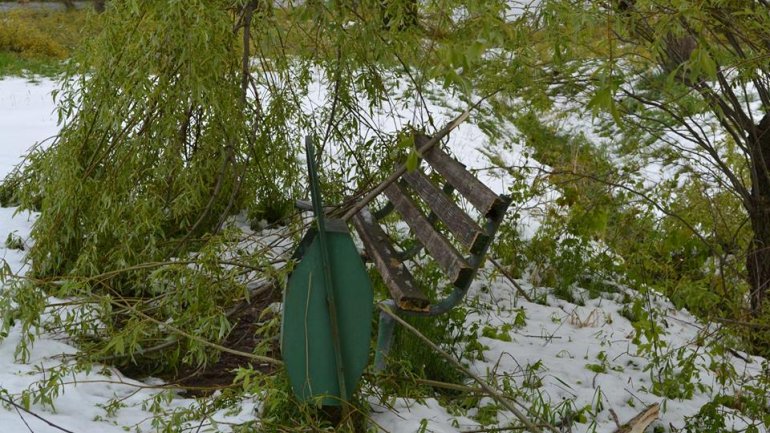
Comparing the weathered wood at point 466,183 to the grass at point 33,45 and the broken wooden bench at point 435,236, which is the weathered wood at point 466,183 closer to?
the broken wooden bench at point 435,236

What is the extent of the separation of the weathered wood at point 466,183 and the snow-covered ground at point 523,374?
1.06 feet

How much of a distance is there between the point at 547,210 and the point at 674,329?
131 centimetres

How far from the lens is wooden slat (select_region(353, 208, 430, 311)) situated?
12.0ft

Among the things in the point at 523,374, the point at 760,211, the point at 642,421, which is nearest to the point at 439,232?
the point at 523,374

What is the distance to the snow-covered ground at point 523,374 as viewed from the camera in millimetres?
3613

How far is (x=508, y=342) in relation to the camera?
198 inches

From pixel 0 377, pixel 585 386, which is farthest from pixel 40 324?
pixel 585 386

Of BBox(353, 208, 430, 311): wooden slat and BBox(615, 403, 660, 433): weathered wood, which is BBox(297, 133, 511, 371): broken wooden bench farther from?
BBox(615, 403, 660, 433): weathered wood

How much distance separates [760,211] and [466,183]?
206 centimetres

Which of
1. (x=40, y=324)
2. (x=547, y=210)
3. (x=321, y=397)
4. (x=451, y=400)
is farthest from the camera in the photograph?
(x=547, y=210)

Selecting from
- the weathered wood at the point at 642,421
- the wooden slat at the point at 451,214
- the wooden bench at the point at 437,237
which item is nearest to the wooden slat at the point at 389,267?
the wooden bench at the point at 437,237

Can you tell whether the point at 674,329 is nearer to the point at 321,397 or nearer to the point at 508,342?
the point at 508,342

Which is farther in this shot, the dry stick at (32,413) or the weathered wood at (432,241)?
the weathered wood at (432,241)

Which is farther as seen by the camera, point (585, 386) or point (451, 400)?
point (585, 386)
